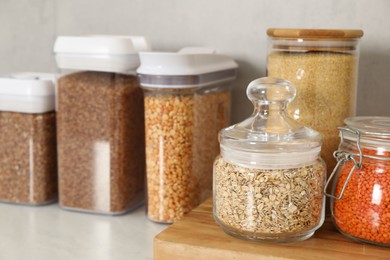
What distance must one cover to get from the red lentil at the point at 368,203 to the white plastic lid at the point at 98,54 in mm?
451

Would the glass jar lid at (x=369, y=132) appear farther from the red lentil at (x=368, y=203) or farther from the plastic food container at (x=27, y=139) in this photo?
the plastic food container at (x=27, y=139)

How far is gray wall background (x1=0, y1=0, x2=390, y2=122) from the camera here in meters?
1.15

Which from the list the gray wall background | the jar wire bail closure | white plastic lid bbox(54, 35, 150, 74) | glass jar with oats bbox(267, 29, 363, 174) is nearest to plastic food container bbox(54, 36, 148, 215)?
white plastic lid bbox(54, 35, 150, 74)

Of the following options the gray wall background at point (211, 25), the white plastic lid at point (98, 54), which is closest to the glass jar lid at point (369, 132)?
the gray wall background at point (211, 25)

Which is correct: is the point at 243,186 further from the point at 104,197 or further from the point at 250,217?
the point at 104,197

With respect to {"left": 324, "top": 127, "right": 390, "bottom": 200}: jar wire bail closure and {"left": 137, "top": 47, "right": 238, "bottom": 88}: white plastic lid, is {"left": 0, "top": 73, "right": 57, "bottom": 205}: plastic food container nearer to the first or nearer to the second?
{"left": 137, "top": 47, "right": 238, "bottom": 88}: white plastic lid

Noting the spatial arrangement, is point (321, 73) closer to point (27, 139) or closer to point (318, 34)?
point (318, 34)

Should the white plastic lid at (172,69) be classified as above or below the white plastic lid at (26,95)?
above

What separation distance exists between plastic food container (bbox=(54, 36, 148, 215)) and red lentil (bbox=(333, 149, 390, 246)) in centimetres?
43

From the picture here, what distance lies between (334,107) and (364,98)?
0.22 metres

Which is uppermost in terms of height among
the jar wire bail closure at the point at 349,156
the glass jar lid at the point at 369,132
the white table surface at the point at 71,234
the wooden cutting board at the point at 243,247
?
the glass jar lid at the point at 369,132

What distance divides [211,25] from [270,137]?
0.48 m

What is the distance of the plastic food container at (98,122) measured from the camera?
111cm

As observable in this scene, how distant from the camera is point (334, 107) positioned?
38.4 inches
